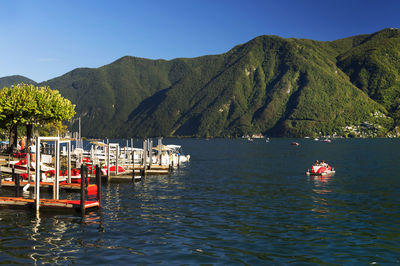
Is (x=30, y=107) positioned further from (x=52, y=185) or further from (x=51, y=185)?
(x=52, y=185)

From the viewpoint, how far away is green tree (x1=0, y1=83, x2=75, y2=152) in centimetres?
5828

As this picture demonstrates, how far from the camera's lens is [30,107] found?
5834 cm

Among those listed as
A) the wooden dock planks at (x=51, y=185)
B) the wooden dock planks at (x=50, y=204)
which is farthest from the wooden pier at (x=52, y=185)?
the wooden dock planks at (x=50, y=204)

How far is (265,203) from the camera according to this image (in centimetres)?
3631

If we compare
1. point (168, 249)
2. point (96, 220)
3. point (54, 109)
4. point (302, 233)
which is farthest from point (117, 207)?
point (54, 109)

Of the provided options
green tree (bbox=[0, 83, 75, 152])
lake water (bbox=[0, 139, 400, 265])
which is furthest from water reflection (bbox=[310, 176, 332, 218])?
green tree (bbox=[0, 83, 75, 152])

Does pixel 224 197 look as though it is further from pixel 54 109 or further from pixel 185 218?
pixel 54 109

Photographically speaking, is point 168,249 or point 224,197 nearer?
point 168,249

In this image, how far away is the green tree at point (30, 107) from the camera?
5828 cm

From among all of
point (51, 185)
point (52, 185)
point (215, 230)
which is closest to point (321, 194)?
point (215, 230)

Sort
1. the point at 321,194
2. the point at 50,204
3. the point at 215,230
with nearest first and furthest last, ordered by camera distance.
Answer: the point at 215,230
the point at 50,204
the point at 321,194

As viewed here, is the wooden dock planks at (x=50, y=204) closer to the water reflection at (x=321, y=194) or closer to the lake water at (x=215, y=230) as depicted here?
the lake water at (x=215, y=230)

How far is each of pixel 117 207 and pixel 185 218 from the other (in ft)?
24.8

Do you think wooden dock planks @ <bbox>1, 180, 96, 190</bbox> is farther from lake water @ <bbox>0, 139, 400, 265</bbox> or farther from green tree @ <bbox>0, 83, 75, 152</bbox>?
green tree @ <bbox>0, 83, 75, 152</bbox>
